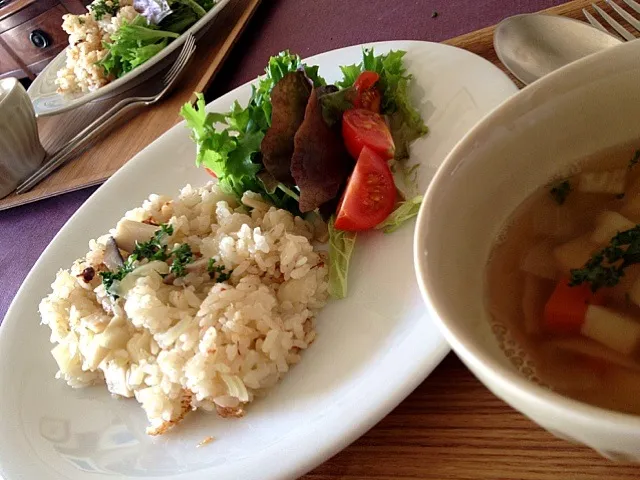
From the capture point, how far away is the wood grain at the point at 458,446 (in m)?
0.57

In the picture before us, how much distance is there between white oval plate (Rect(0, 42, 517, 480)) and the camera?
774 mm

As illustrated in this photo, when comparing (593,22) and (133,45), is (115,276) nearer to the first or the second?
(593,22)

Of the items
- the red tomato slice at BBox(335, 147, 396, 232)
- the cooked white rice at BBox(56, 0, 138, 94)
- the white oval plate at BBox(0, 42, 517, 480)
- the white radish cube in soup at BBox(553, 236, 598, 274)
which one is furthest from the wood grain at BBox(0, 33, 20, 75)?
the white radish cube in soup at BBox(553, 236, 598, 274)

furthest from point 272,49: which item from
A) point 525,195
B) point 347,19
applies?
point 525,195

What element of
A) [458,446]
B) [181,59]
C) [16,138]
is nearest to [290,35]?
[181,59]

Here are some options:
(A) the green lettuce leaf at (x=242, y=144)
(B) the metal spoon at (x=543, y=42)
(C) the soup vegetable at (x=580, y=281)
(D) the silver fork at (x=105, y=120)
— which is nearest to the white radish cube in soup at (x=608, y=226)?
(C) the soup vegetable at (x=580, y=281)

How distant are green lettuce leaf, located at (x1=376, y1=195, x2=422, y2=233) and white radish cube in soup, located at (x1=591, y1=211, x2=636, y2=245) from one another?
477 mm

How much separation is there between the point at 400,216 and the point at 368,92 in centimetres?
38

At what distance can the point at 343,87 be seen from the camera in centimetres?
141

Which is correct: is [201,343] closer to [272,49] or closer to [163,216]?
[163,216]

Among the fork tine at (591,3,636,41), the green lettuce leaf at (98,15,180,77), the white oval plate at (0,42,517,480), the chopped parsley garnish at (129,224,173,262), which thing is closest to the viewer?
the white oval plate at (0,42,517,480)

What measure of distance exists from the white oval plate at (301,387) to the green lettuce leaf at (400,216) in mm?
17

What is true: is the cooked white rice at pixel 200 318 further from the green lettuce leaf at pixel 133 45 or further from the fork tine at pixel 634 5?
the green lettuce leaf at pixel 133 45

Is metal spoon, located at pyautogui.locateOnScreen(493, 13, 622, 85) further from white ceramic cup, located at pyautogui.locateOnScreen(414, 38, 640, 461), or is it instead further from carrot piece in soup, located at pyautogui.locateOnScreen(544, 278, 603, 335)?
carrot piece in soup, located at pyautogui.locateOnScreen(544, 278, 603, 335)
